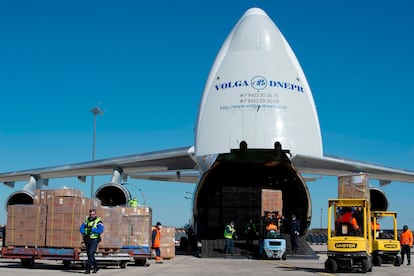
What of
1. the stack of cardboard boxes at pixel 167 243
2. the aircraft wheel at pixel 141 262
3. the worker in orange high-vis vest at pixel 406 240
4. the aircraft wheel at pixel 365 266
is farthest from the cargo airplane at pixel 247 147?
the aircraft wheel at pixel 365 266

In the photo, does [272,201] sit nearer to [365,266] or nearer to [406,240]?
[406,240]

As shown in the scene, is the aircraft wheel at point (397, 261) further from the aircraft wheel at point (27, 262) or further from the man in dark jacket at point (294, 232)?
the aircraft wheel at point (27, 262)

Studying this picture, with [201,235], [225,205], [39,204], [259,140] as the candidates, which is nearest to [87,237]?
[39,204]

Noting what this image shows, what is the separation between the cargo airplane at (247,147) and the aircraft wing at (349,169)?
0.04 metres

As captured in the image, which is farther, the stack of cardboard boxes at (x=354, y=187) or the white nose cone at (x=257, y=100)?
the white nose cone at (x=257, y=100)

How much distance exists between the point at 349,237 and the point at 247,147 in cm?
476

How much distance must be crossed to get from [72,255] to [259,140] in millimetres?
6735

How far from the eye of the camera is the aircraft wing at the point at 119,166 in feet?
68.9

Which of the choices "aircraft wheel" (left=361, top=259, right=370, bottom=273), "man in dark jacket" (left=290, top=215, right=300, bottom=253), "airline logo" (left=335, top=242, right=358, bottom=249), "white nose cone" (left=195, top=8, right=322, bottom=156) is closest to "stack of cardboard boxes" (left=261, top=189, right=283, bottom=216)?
"man in dark jacket" (left=290, top=215, right=300, bottom=253)

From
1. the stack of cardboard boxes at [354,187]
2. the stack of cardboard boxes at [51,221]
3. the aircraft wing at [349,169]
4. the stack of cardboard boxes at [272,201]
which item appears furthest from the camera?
the aircraft wing at [349,169]

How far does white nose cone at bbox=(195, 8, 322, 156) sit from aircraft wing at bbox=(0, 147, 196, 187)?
2.36 metres

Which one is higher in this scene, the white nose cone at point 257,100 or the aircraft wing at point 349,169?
the white nose cone at point 257,100

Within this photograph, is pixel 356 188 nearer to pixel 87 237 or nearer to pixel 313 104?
pixel 313 104

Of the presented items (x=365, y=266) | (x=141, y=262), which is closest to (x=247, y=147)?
(x=141, y=262)
